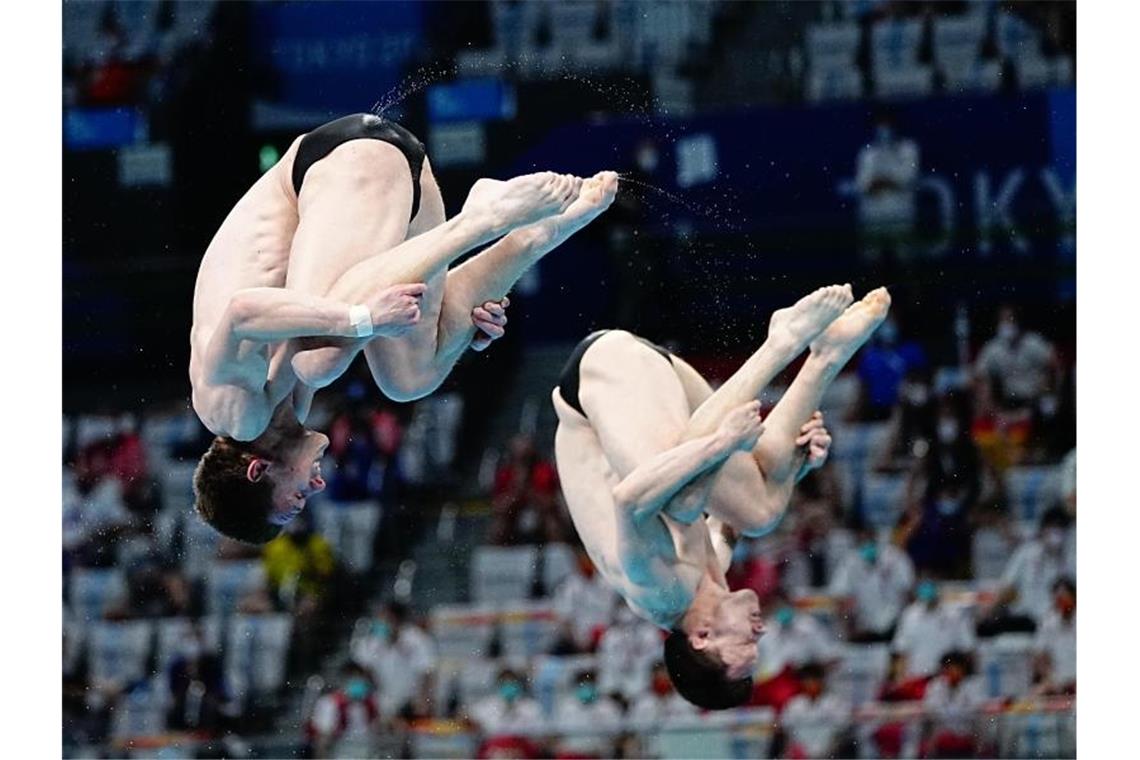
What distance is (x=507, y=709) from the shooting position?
42.3 ft

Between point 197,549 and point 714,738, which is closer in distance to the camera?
point 714,738

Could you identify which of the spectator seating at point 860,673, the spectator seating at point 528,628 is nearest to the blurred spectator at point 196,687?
the spectator seating at point 528,628

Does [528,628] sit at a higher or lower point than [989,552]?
lower

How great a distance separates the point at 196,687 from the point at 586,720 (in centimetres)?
276

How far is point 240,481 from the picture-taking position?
7508 millimetres

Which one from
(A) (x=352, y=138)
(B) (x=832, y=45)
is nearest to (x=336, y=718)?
(B) (x=832, y=45)

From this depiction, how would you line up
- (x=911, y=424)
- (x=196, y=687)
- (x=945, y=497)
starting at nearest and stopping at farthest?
(x=945, y=497) → (x=911, y=424) → (x=196, y=687)

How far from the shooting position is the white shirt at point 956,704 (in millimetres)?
12023

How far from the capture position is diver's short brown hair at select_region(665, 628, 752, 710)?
25.7 ft

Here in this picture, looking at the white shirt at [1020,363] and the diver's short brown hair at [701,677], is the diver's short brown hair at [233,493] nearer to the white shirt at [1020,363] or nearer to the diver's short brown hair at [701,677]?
the diver's short brown hair at [701,677]

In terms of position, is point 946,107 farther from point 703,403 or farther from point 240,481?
point 240,481

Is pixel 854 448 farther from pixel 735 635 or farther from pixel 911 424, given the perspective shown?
pixel 735 635

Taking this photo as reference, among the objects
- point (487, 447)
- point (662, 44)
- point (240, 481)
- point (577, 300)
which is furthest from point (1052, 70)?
point (240, 481)

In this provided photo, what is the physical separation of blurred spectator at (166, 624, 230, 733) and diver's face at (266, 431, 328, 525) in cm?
628
